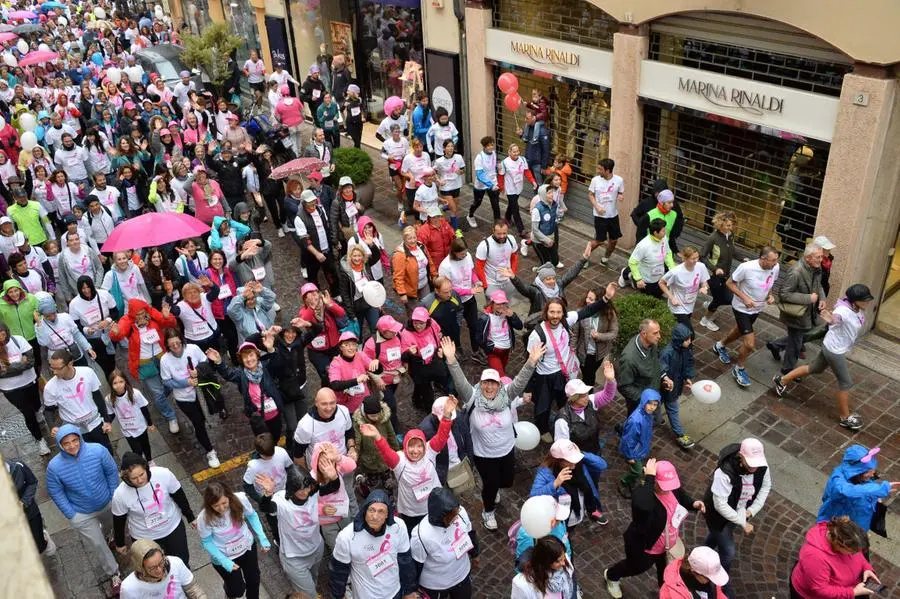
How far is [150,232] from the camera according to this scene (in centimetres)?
915

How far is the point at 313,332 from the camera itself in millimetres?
8195

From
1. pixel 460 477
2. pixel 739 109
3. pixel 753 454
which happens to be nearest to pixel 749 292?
pixel 739 109

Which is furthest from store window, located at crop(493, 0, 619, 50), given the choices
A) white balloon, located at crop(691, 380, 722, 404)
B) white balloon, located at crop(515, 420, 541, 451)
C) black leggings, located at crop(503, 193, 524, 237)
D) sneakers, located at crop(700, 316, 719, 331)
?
white balloon, located at crop(515, 420, 541, 451)

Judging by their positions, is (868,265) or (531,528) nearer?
(531,528)

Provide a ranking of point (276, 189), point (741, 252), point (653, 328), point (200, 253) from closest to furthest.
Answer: point (653, 328)
point (200, 253)
point (741, 252)
point (276, 189)

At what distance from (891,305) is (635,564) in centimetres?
651

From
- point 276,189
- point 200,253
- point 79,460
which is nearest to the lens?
point 79,460

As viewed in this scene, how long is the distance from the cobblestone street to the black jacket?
98 cm

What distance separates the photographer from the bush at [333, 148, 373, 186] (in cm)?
1382

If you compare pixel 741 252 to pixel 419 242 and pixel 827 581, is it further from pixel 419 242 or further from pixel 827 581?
pixel 827 581

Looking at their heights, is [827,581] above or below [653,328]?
below

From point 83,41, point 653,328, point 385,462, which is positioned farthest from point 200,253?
point 83,41

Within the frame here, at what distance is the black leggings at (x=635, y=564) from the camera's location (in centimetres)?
603

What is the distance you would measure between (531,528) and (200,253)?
5.88 metres
